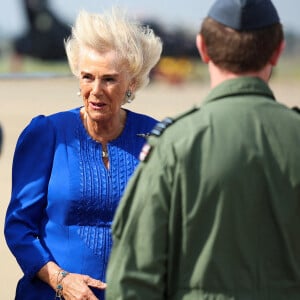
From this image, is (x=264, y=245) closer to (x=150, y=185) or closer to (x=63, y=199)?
(x=150, y=185)

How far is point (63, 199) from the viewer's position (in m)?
3.71

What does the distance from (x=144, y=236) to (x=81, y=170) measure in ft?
4.23

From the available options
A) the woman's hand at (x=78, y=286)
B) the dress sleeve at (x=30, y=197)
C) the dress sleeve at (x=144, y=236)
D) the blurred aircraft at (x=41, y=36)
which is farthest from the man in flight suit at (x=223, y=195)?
the blurred aircraft at (x=41, y=36)

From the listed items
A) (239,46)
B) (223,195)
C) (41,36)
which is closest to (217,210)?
(223,195)

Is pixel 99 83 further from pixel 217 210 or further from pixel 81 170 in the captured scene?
pixel 217 210

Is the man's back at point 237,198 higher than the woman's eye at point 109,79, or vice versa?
the man's back at point 237,198

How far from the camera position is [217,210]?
2.54 m

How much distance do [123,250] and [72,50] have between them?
158cm

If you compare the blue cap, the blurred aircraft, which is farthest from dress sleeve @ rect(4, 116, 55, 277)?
the blurred aircraft

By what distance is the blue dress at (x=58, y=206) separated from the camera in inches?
147

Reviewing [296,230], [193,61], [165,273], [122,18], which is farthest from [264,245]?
[193,61]

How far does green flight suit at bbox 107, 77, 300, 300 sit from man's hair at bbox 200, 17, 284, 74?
4cm

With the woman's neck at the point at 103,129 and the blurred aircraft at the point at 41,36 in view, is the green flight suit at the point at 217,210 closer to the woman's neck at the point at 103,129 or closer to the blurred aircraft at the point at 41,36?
the woman's neck at the point at 103,129

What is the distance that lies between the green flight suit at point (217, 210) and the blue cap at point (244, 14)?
0.14 meters
